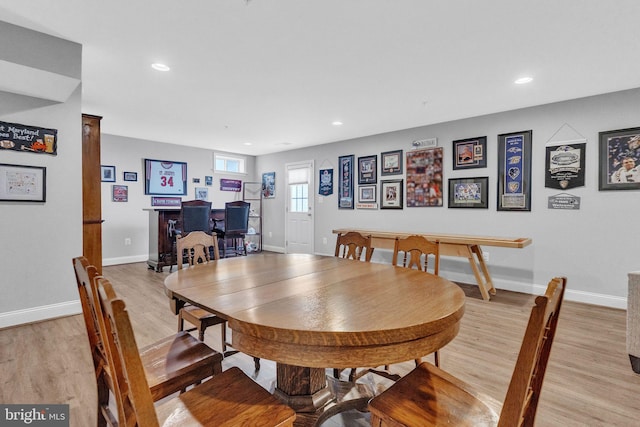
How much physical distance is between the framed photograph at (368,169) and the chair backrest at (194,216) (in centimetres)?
275

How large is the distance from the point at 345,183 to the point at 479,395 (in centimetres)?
505

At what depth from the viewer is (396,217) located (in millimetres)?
5227

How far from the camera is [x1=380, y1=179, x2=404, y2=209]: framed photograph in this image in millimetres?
5176

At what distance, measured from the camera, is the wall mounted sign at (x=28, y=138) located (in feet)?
8.92

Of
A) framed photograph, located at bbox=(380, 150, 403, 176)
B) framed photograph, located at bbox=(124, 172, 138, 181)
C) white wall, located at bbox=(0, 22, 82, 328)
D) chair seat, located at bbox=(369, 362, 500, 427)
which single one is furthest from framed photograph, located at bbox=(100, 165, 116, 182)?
chair seat, located at bbox=(369, 362, 500, 427)

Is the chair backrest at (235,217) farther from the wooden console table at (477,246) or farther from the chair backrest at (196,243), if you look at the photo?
the chair backrest at (196,243)

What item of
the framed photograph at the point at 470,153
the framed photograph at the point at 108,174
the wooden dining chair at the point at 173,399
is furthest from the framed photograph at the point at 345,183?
the wooden dining chair at the point at 173,399

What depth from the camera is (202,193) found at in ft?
22.6

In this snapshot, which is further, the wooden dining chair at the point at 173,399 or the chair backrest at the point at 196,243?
the chair backrest at the point at 196,243

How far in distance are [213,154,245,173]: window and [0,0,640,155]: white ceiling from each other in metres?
2.87

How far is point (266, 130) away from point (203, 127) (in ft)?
3.37

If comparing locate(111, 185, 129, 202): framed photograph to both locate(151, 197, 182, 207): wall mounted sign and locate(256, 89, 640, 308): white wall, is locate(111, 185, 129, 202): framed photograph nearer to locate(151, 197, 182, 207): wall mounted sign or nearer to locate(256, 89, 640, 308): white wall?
locate(151, 197, 182, 207): wall mounted sign

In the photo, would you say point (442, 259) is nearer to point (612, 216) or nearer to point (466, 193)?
point (466, 193)

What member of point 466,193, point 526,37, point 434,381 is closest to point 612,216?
point 466,193
